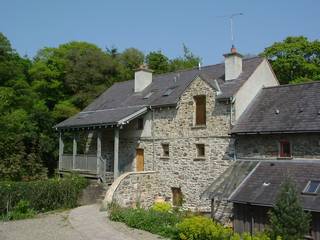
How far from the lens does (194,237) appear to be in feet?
42.4

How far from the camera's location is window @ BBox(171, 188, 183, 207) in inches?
870

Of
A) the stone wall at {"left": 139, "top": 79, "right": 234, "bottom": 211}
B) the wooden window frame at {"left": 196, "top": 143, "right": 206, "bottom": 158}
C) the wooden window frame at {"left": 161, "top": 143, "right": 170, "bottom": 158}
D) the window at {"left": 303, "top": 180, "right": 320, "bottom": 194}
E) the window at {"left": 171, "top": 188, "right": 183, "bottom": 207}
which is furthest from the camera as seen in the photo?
the wooden window frame at {"left": 161, "top": 143, "right": 170, "bottom": 158}

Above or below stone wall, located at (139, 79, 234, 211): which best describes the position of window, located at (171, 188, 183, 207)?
below

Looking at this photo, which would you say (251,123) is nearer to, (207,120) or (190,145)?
(207,120)

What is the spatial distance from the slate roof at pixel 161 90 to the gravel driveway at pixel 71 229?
23.4 ft

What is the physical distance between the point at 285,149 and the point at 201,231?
721cm

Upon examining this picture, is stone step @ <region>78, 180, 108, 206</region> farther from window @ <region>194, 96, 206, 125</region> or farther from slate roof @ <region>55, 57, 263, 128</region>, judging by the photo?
window @ <region>194, 96, 206, 125</region>

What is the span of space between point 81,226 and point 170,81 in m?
13.6

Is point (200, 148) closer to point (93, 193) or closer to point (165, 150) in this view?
point (165, 150)

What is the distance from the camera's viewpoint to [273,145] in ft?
59.8

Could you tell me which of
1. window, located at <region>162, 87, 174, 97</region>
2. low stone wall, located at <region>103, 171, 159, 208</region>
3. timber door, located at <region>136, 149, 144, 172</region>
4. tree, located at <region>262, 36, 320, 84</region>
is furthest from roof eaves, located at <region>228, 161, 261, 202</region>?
tree, located at <region>262, 36, 320, 84</region>

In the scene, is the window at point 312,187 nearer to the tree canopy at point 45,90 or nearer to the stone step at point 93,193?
the stone step at point 93,193

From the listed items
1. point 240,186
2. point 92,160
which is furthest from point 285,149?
point 92,160

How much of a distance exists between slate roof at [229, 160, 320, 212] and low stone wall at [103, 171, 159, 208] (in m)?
6.73
